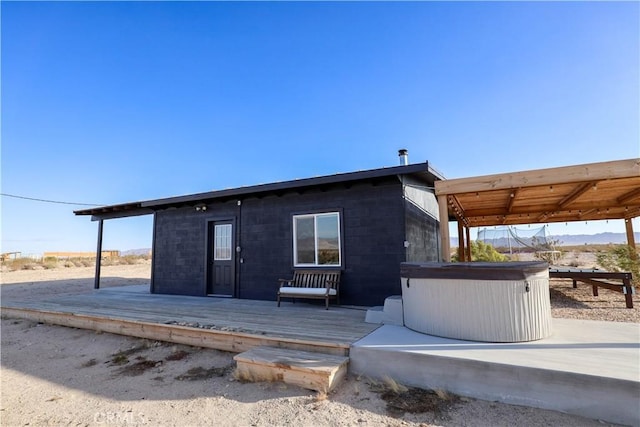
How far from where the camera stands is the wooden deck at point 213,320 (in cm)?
397

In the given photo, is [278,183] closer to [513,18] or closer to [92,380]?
[92,380]

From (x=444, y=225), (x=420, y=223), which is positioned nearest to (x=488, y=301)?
(x=444, y=225)

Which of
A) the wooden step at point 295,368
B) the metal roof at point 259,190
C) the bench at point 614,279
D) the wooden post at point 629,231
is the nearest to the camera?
the wooden step at point 295,368

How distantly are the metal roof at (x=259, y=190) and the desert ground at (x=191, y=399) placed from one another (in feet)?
10.7

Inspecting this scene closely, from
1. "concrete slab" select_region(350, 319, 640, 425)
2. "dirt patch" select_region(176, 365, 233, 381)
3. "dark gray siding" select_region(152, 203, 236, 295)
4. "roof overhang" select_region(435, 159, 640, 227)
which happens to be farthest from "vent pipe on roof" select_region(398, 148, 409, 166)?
"dirt patch" select_region(176, 365, 233, 381)

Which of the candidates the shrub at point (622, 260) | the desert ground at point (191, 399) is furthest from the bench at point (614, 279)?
the shrub at point (622, 260)

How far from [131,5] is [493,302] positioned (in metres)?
10.1

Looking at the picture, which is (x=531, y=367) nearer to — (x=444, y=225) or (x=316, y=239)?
(x=444, y=225)

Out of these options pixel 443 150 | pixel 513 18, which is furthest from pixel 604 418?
pixel 443 150

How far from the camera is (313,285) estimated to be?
20.1ft

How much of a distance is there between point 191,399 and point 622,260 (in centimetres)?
950

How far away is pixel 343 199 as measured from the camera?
612 centimetres

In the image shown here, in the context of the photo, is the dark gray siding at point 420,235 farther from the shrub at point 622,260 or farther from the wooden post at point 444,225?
the shrub at point 622,260

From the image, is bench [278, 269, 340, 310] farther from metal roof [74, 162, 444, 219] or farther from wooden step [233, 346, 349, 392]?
wooden step [233, 346, 349, 392]
